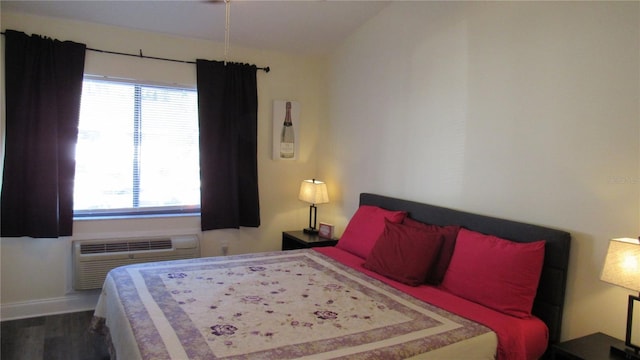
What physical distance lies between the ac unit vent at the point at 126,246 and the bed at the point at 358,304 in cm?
106

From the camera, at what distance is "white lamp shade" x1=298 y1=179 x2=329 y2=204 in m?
4.02

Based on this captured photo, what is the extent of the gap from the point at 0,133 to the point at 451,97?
3.55 m

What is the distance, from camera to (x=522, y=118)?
234 centimetres

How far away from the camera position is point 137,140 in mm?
3750

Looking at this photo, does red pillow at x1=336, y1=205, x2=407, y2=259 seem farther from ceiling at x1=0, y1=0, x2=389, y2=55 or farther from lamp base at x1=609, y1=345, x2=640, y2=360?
ceiling at x1=0, y1=0, x2=389, y2=55

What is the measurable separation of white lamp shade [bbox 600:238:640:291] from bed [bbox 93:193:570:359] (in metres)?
0.34

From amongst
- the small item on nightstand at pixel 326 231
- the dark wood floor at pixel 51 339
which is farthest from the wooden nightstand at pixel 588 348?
the dark wood floor at pixel 51 339

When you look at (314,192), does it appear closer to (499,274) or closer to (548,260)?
(499,274)

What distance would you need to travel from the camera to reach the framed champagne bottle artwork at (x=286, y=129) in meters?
4.29

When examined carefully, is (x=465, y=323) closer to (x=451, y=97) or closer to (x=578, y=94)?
(x=578, y=94)

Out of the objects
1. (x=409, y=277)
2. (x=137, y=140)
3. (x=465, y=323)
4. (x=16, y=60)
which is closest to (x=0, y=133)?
(x=16, y=60)

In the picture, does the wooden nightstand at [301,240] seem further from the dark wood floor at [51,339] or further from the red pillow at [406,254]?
the dark wood floor at [51,339]

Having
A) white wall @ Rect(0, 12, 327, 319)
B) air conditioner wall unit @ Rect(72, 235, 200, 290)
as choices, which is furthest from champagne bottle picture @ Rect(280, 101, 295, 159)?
air conditioner wall unit @ Rect(72, 235, 200, 290)

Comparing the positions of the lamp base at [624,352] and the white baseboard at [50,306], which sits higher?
the lamp base at [624,352]
